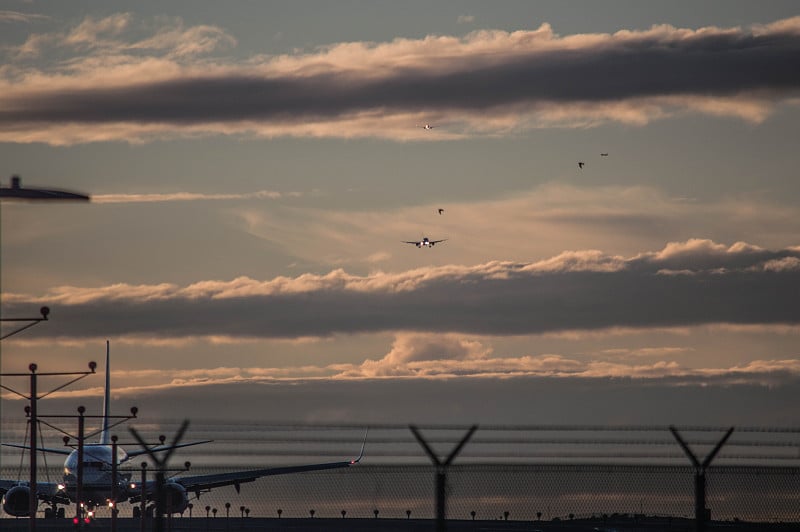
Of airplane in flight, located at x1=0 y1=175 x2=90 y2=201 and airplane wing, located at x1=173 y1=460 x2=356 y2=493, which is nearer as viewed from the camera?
airplane in flight, located at x1=0 y1=175 x2=90 y2=201

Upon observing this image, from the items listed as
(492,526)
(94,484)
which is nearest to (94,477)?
(94,484)

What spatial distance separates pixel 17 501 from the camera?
402ft

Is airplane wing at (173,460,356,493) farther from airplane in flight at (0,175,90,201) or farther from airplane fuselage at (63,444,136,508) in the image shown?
airplane in flight at (0,175,90,201)

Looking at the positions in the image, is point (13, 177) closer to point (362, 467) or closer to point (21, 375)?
point (21, 375)

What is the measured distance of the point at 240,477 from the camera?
127 meters

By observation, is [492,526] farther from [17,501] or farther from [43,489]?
[43,489]

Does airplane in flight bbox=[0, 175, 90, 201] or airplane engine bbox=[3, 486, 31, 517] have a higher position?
airplane in flight bbox=[0, 175, 90, 201]

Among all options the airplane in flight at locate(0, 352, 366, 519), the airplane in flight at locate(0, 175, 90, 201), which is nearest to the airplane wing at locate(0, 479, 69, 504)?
the airplane in flight at locate(0, 352, 366, 519)

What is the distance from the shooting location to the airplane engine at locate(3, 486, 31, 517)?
12068 centimetres

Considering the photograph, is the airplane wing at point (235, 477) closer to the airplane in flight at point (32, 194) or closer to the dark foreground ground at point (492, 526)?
the dark foreground ground at point (492, 526)

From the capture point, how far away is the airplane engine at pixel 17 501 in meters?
121

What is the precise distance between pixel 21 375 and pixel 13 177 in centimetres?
1536

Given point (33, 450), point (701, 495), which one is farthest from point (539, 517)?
point (33, 450)

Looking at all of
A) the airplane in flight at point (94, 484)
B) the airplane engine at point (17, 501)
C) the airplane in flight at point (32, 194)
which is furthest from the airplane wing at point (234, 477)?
the airplane in flight at point (32, 194)
